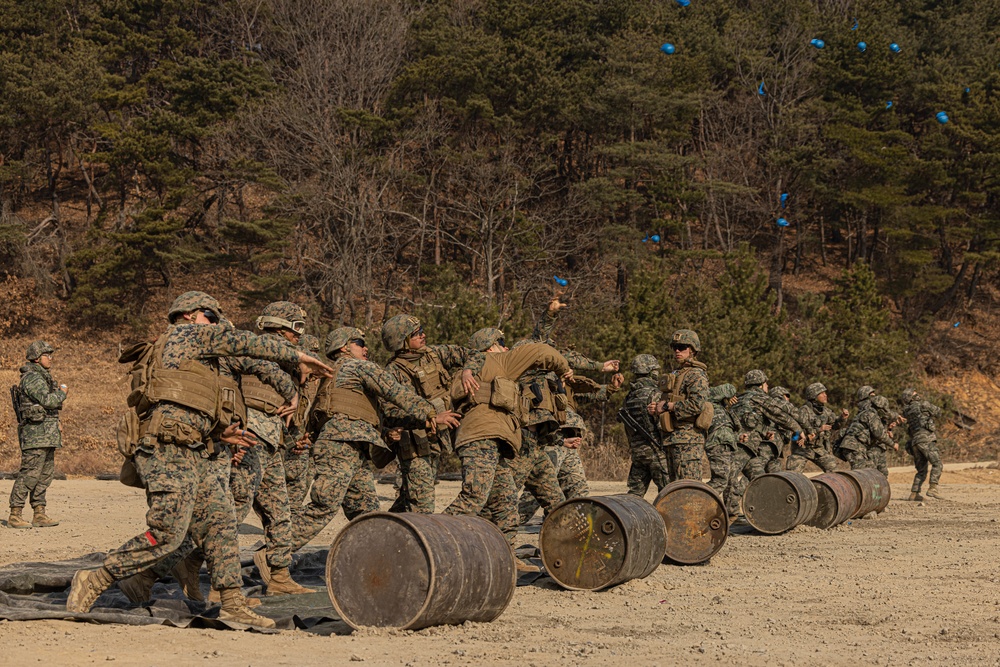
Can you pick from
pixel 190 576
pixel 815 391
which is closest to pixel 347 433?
pixel 190 576

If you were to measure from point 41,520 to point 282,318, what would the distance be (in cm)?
653

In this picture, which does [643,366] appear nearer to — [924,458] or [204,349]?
[204,349]

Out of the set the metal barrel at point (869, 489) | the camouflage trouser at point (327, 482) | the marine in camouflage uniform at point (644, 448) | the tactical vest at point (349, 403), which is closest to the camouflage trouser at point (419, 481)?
the camouflage trouser at point (327, 482)

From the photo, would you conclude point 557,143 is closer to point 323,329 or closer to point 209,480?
point 323,329

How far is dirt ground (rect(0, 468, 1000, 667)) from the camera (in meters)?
6.70

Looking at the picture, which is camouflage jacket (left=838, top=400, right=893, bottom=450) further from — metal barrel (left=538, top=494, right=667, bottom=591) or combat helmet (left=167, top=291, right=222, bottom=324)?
combat helmet (left=167, top=291, right=222, bottom=324)

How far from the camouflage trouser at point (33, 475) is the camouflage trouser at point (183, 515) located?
6999mm

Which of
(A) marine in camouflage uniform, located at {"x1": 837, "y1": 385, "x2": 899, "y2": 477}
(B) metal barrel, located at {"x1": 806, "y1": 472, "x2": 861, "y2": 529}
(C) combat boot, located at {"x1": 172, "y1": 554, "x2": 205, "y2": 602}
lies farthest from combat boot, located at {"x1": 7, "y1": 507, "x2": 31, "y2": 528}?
(A) marine in camouflage uniform, located at {"x1": 837, "y1": 385, "x2": 899, "y2": 477}

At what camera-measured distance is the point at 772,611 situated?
8.67 m

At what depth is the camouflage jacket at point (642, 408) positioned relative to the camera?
1352cm

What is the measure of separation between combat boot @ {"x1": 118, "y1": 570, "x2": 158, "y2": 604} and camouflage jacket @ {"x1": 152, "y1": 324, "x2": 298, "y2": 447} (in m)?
1.25

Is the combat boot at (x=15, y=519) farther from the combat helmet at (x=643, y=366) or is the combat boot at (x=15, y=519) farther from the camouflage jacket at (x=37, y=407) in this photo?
the combat helmet at (x=643, y=366)

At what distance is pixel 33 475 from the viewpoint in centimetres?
1405

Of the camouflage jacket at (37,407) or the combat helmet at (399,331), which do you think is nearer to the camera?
the combat helmet at (399,331)
